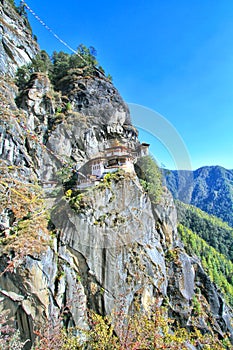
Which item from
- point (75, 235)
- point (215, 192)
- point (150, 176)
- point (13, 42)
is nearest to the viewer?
point (75, 235)

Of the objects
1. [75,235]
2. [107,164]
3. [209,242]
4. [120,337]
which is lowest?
[209,242]

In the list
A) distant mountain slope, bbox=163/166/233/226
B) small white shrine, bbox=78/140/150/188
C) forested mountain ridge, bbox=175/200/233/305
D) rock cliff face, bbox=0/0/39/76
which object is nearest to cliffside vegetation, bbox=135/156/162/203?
small white shrine, bbox=78/140/150/188

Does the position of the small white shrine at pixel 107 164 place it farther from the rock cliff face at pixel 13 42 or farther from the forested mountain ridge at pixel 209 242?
the forested mountain ridge at pixel 209 242

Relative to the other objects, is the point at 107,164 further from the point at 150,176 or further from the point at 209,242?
the point at 209,242

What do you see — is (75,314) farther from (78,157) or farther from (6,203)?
(78,157)

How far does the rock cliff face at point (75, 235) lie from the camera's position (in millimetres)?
11273

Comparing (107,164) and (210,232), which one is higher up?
(107,164)

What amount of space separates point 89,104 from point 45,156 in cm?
986

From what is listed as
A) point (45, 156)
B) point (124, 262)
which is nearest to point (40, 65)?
point (45, 156)

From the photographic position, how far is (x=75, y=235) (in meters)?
14.3

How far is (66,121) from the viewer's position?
2262 centimetres

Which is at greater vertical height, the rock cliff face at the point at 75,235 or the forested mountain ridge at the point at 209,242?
the rock cliff face at the point at 75,235

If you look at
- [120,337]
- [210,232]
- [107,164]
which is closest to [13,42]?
[107,164]

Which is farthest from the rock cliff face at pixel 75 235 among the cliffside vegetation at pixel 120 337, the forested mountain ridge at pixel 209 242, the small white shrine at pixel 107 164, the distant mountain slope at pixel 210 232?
the distant mountain slope at pixel 210 232
